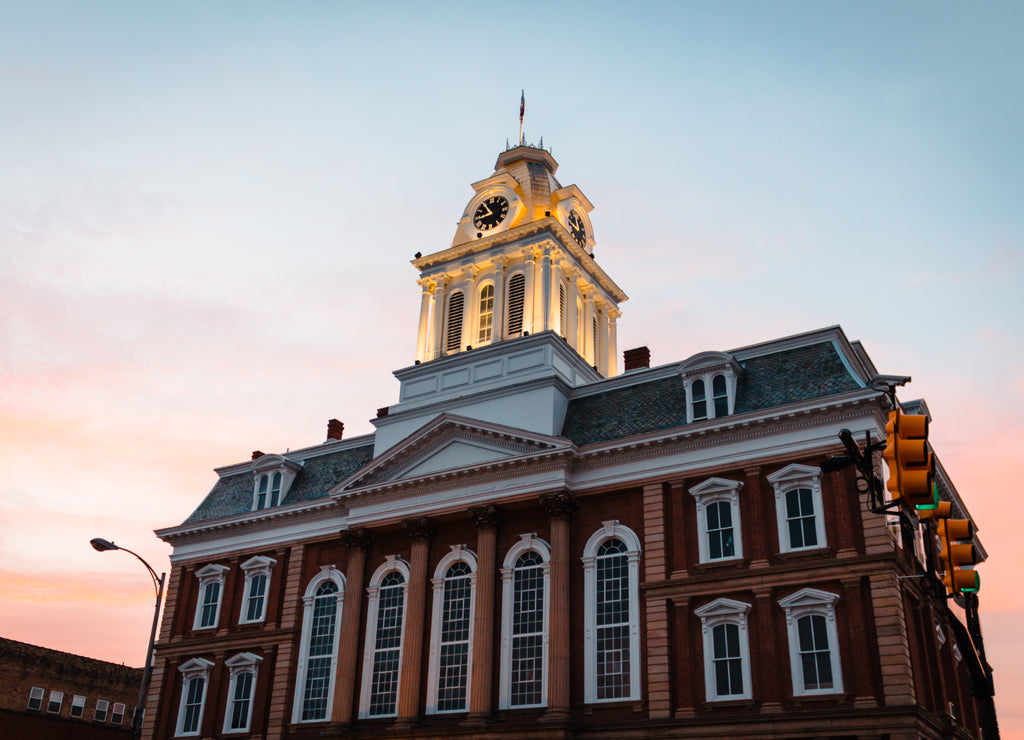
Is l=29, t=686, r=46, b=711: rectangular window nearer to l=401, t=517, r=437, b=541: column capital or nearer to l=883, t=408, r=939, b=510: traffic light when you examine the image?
l=401, t=517, r=437, b=541: column capital

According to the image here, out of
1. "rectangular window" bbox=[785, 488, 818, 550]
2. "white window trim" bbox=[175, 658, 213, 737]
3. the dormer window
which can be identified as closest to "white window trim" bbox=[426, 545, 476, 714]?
the dormer window

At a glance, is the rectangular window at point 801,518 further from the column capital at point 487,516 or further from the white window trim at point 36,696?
the white window trim at point 36,696

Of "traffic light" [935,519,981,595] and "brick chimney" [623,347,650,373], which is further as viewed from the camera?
"brick chimney" [623,347,650,373]

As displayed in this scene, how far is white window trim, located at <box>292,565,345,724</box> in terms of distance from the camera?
40.0m

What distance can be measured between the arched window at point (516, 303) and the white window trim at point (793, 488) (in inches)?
657

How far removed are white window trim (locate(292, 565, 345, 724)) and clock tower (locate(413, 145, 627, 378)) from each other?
11817 millimetres

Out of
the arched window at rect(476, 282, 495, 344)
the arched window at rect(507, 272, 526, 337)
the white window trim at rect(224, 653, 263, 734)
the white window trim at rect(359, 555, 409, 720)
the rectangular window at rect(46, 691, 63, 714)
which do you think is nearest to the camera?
the white window trim at rect(359, 555, 409, 720)

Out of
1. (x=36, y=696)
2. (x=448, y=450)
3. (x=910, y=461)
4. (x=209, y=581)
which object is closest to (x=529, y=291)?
(x=448, y=450)

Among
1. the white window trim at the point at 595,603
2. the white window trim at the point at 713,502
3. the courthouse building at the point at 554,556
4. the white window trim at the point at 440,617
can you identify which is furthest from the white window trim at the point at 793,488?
the white window trim at the point at 440,617

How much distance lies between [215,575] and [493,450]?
54.5ft

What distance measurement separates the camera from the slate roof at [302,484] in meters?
45.8

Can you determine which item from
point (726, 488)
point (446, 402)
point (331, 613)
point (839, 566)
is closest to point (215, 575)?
point (331, 613)

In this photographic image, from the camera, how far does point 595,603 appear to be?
35.2 metres

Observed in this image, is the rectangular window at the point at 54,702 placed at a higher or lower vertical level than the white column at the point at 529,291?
lower
